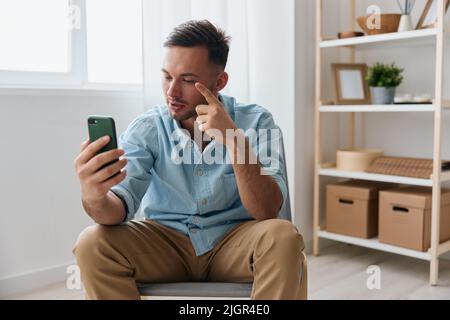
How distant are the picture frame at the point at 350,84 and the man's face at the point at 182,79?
1.35 m

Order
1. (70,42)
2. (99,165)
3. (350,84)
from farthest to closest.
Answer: (350,84) → (70,42) → (99,165)

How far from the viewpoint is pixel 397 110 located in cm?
216

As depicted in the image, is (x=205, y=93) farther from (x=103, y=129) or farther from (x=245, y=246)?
(x=245, y=246)

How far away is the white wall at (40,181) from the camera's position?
6.13 feet

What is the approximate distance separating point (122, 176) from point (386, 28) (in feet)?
5.34

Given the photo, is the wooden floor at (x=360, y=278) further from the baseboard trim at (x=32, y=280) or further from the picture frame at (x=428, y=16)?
the picture frame at (x=428, y=16)

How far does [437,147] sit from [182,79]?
1258 mm

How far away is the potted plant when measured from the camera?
7.44ft

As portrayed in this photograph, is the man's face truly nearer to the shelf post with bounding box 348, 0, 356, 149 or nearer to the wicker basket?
the wicker basket

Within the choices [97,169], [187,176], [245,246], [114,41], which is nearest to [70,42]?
[114,41]

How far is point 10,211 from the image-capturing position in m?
1.88

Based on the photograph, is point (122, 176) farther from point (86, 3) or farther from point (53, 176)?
point (86, 3)

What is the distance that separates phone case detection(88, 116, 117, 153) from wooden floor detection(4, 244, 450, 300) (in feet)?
3.45

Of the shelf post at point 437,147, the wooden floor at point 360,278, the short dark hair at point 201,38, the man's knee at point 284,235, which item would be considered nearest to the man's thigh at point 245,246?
the man's knee at point 284,235
